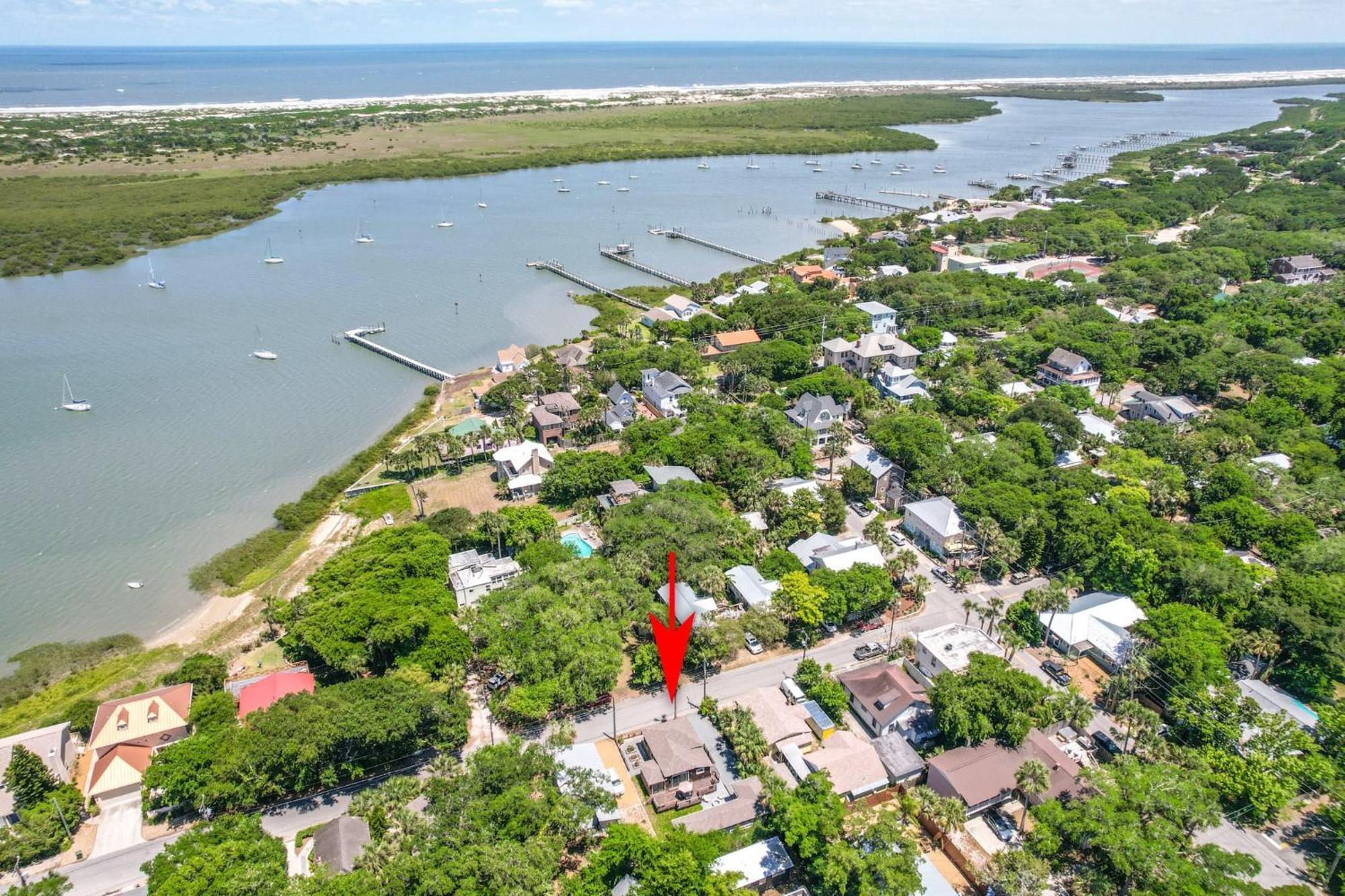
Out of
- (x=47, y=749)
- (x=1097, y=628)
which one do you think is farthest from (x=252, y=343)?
(x=1097, y=628)

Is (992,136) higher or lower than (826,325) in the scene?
higher

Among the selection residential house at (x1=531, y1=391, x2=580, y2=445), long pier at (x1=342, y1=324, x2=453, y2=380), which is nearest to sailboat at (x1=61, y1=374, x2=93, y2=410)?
long pier at (x1=342, y1=324, x2=453, y2=380)

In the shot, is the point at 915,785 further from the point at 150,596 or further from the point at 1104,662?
the point at 150,596

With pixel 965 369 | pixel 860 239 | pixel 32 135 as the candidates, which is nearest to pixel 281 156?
pixel 32 135

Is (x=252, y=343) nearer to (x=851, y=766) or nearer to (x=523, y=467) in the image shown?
(x=523, y=467)

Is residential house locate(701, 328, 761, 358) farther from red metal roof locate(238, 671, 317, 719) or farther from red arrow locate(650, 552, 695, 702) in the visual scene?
red metal roof locate(238, 671, 317, 719)

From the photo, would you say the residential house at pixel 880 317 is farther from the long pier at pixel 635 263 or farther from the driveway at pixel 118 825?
the driveway at pixel 118 825
